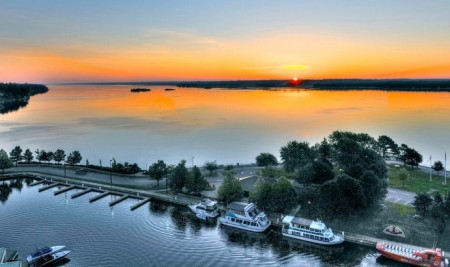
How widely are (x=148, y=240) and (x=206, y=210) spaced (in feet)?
27.9

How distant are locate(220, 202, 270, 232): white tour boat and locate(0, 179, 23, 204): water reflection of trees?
31.3m

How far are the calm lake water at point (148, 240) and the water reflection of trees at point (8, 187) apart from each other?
3171mm

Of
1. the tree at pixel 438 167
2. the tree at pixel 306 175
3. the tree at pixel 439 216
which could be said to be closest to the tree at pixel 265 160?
the tree at pixel 306 175

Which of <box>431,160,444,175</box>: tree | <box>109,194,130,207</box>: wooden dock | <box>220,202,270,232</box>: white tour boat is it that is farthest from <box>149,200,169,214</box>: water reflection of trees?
<box>431,160,444,175</box>: tree

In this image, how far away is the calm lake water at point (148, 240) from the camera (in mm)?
33219

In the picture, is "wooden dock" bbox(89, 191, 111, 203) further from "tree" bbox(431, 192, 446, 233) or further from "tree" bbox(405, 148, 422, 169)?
"tree" bbox(405, 148, 422, 169)

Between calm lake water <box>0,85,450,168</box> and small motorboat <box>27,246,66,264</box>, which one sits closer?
small motorboat <box>27,246,66,264</box>

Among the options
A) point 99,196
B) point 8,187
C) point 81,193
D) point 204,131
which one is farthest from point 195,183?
point 204,131

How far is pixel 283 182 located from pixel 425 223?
597 inches

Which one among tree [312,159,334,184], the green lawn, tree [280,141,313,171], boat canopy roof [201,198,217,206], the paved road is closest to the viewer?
boat canopy roof [201,198,217,206]

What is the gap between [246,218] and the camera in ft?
131

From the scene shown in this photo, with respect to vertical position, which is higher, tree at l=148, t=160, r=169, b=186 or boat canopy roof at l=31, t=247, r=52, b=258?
tree at l=148, t=160, r=169, b=186

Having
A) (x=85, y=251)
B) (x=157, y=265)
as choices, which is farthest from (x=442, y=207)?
(x=85, y=251)

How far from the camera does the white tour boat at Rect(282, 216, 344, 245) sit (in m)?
35.8
